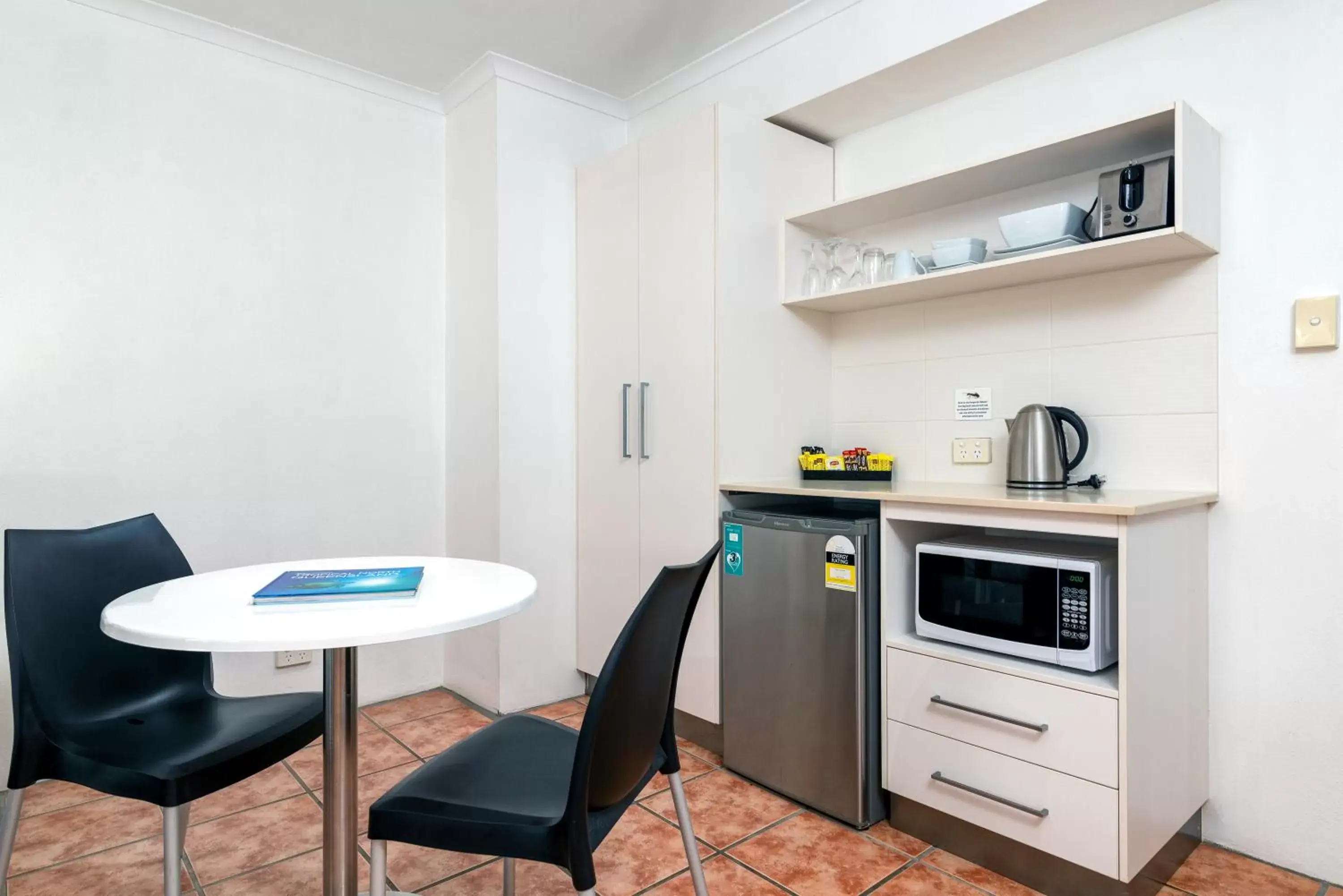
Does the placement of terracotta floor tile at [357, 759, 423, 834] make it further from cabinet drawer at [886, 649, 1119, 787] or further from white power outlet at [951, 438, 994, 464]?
white power outlet at [951, 438, 994, 464]

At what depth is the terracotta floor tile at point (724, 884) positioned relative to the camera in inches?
71.6

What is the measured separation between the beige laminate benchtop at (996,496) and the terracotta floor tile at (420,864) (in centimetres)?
120

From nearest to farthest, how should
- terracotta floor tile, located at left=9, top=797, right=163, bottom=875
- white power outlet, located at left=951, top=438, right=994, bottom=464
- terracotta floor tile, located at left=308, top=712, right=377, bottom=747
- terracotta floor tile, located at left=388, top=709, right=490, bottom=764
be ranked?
1. terracotta floor tile, located at left=9, top=797, right=163, bottom=875
2. white power outlet, located at left=951, top=438, right=994, bottom=464
3. terracotta floor tile, located at left=388, top=709, right=490, bottom=764
4. terracotta floor tile, located at left=308, top=712, right=377, bottom=747

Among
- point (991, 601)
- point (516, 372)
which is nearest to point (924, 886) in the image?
point (991, 601)

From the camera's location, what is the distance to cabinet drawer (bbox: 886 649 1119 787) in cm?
168

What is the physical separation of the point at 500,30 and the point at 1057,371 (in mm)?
2187

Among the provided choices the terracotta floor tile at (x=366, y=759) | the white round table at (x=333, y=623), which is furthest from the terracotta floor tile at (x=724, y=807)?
the white round table at (x=333, y=623)

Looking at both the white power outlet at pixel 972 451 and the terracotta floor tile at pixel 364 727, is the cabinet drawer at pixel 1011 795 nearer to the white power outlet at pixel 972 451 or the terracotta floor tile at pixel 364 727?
the white power outlet at pixel 972 451

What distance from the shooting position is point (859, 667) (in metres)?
2.08

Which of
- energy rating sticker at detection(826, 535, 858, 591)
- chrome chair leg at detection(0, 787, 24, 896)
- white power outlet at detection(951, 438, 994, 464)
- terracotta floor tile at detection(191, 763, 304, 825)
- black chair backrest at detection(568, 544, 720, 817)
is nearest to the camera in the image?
black chair backrest at detection(568, 544, 720, 817)

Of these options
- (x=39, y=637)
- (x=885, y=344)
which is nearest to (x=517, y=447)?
(x=885, y=344)

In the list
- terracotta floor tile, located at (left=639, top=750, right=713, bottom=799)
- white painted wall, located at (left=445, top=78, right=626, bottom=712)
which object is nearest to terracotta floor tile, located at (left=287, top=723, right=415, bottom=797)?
white painted wall, located at (left=445, top=78, right=626, bottom=712)

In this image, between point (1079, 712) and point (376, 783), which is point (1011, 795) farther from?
point (376, 783)

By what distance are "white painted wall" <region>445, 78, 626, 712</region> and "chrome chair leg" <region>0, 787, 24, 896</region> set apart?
160 centimetres
